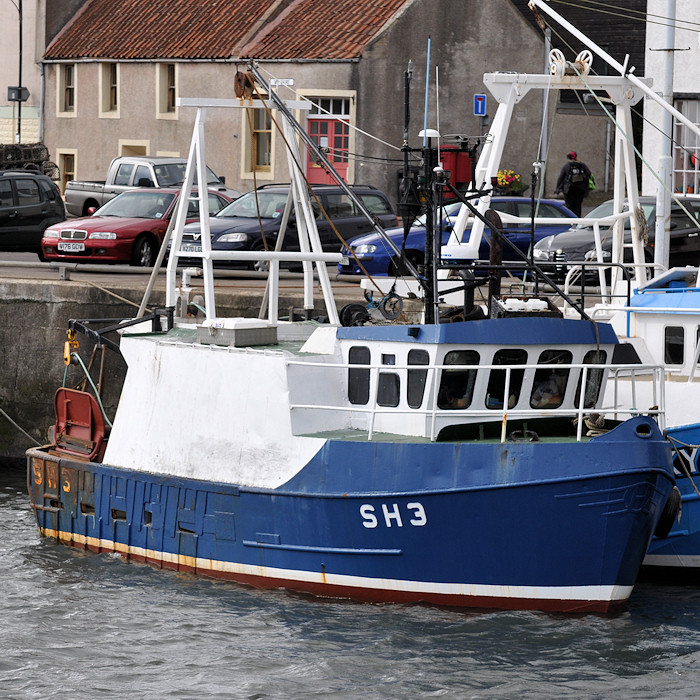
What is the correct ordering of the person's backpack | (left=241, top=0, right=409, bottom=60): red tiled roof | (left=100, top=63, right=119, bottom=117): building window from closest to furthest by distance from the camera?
the person's backpack → (left=241, top=0, right=409, bottom=60): red tiled roof → (left=100, top=63, right=119, bottom=117): building window

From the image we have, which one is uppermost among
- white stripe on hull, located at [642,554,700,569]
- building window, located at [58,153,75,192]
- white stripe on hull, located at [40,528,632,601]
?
building window, located at [58,153,75,192]

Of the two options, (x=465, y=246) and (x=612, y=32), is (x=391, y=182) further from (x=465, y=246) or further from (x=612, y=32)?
(x=465, y=246)

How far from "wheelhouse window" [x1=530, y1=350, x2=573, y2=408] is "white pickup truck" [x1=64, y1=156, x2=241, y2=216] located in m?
19.3

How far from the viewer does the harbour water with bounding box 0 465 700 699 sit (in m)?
11.5

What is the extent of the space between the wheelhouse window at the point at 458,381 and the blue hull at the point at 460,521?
0.68 m

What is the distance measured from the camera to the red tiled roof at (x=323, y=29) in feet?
117

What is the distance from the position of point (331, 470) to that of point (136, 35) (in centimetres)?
2909

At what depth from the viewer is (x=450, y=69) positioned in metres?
35.9

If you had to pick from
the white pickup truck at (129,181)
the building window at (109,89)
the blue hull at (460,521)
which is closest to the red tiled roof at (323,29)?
the white pickup truck at (129,181)

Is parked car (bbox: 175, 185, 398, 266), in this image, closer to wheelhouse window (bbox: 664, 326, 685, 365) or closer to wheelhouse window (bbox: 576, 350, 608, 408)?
wheelhouse window (bbox: 664, 326, 685, 365)

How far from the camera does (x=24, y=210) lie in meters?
26.9

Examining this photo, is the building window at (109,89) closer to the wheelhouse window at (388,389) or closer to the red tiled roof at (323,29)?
the red tiled roof at (323,29)

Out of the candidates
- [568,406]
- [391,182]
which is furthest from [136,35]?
[568,406]

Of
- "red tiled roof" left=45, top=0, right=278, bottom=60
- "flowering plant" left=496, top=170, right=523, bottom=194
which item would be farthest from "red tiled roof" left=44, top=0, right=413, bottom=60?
"flowering plant" left=496, top=170, right=523, bottom=194
